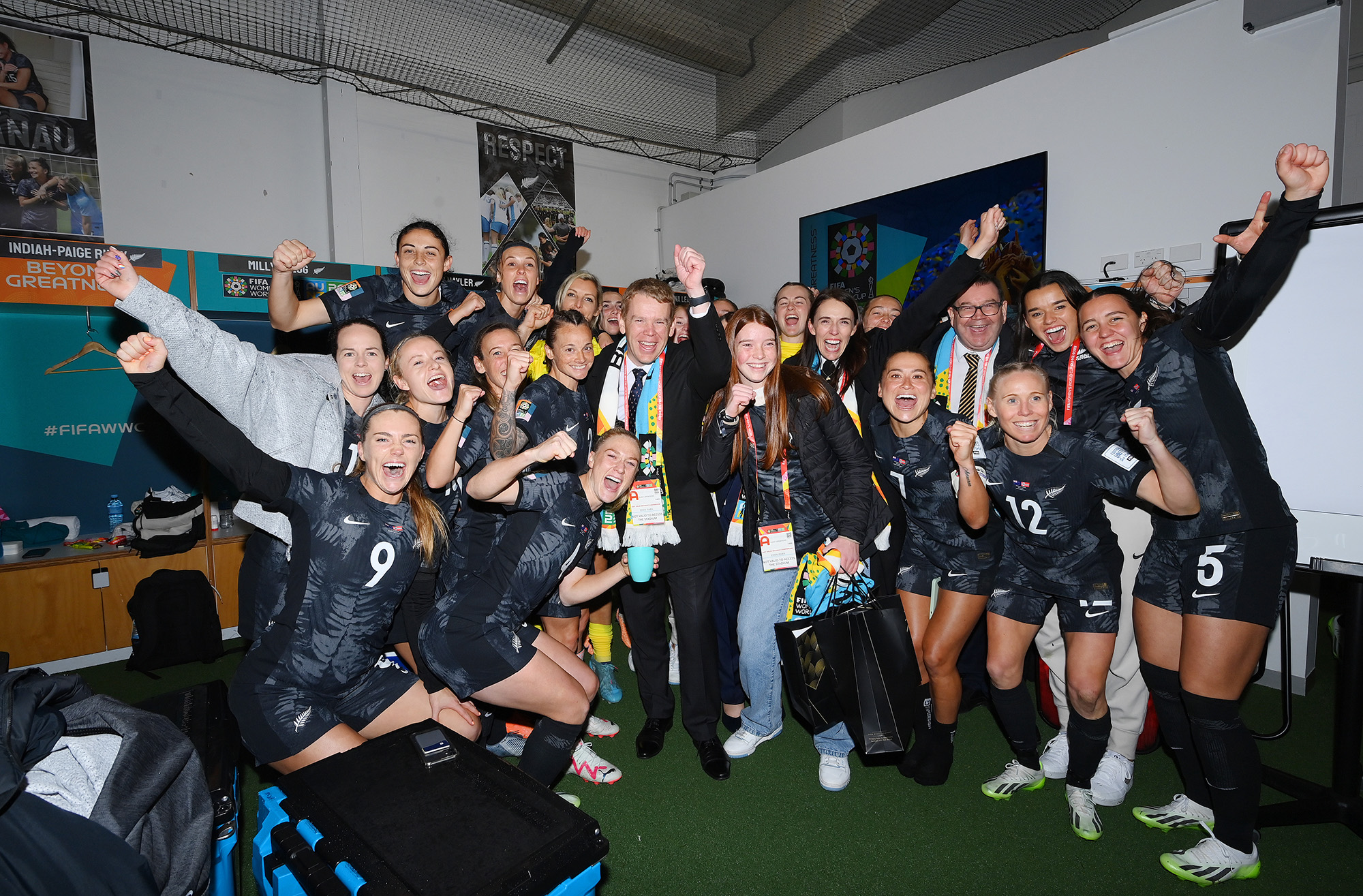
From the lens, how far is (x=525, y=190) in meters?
6.89

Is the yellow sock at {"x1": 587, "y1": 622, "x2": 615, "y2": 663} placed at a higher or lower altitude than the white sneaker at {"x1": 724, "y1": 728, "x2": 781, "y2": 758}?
higher

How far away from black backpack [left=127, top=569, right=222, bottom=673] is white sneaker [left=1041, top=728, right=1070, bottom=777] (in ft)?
14.1

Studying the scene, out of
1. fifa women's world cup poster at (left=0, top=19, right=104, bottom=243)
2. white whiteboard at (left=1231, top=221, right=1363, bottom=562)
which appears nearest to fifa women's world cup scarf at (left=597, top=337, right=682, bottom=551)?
white whiteboard at (left=1231, top=221, right=1363, bottom=562)

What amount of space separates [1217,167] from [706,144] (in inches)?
210

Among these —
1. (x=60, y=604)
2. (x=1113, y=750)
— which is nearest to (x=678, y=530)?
(x=1113, y=750)

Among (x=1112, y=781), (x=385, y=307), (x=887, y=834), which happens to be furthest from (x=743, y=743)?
(x=385, y=307)

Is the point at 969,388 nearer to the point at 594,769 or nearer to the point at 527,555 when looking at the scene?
the point at 527,555

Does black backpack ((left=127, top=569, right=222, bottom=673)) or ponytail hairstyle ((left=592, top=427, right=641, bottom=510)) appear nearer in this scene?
ponytail hairstyle ((left=592, top=427, right=641, bottom=510))

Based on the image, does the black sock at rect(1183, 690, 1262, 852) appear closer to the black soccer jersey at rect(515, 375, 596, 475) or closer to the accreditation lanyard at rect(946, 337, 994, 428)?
the accreditation lanyard at rect(946, 337, 994, 428)

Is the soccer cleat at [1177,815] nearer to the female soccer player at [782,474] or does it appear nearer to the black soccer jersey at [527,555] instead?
the female soccer player at [782,474]

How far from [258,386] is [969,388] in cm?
270

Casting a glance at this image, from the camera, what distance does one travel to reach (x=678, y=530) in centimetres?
255

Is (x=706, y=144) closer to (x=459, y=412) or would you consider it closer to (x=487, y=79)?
(x=487, y=79)

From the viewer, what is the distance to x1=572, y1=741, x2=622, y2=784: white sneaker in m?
2.59
